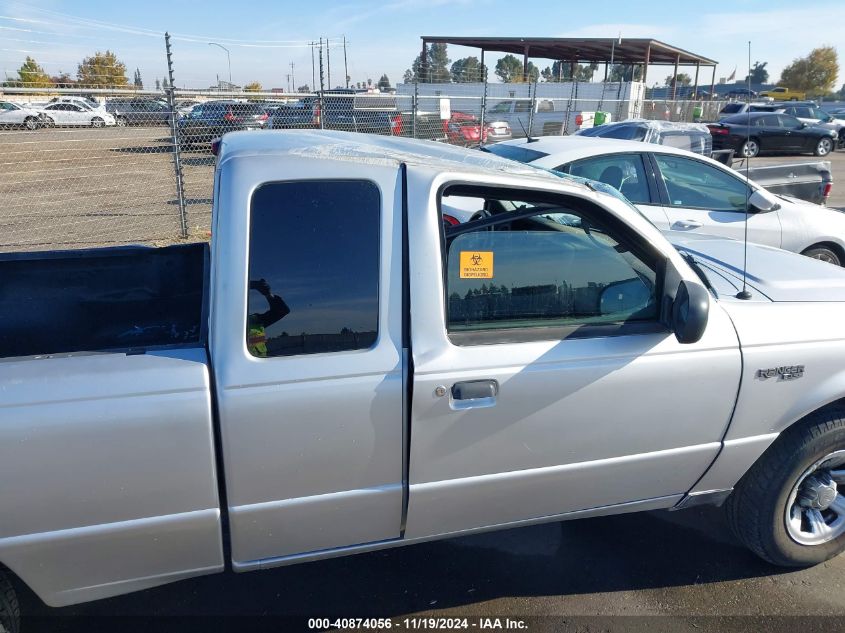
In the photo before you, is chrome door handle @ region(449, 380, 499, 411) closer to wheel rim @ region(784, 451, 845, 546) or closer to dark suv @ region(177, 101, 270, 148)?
wheel rim @ region(784, 451, 845, 546)

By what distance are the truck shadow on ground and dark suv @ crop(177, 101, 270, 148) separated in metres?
9.74

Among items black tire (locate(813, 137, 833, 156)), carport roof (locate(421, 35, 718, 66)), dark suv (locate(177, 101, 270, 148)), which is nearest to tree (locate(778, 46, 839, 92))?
carport roof (locate(421, 35, 718, 66))

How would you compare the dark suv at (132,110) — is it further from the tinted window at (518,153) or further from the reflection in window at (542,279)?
the reflection in window at (542,279)

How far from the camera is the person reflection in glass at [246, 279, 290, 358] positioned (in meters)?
2.12

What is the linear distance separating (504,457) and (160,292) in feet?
6.58

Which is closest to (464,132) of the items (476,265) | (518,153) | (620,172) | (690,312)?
(518,153)

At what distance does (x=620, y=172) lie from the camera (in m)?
5.73

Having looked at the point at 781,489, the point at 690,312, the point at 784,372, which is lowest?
the point at 781,489

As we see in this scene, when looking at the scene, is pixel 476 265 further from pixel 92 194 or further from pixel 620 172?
pixel 92 194

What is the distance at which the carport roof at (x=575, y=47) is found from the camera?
3030 cm

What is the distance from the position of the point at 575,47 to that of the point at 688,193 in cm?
2874

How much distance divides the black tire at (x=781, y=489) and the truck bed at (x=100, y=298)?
2.56 metres

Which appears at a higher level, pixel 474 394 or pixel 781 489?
pixel 474 394

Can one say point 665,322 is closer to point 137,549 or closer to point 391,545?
point 391,545
